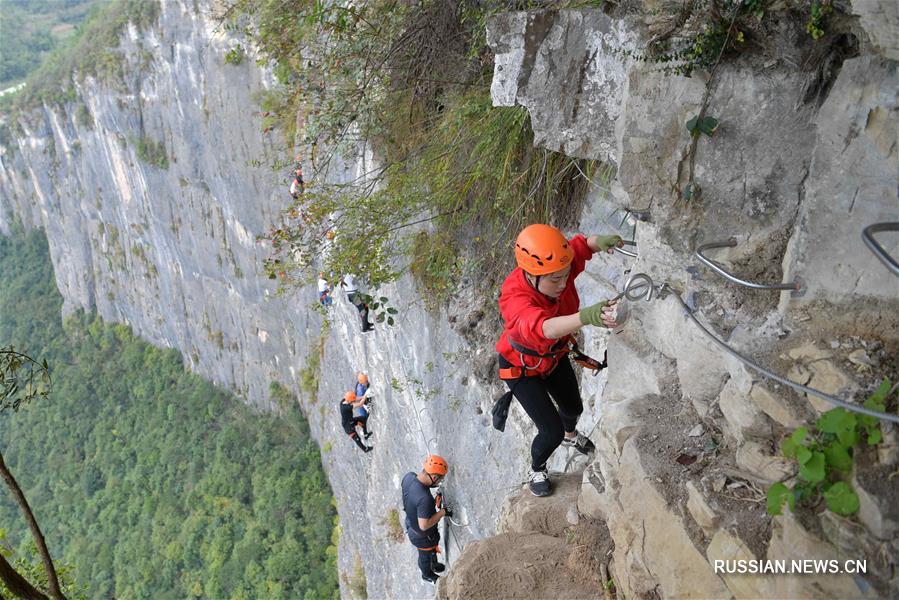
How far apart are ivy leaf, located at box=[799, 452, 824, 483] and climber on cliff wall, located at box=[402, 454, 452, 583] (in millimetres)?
4808

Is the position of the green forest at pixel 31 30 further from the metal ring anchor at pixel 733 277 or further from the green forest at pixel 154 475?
the metal ring anchor at pixel 733 277

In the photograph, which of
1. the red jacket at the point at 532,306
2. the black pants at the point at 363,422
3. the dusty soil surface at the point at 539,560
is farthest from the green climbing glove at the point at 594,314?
the black pants at the point at 363,422

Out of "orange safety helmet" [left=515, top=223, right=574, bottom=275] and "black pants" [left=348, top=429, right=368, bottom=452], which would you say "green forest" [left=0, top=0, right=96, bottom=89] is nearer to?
"black pants" [left=348, top=429, right=368, bottom=452]

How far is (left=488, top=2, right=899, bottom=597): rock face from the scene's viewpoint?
2.24 metres

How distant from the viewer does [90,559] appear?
29078mm

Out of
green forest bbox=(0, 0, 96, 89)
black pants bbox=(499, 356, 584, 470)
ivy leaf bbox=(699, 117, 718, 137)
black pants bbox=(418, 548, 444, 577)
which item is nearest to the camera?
ivy leaf bbox=(699, 117, 718, 137)

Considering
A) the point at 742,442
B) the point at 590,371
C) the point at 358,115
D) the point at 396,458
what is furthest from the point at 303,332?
the point at 742,442

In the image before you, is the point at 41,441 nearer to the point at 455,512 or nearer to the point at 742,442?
the point at 455,512

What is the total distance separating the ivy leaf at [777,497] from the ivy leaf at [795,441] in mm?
109

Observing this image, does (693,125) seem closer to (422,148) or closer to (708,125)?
(708,125)

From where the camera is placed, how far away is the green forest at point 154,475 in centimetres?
2181

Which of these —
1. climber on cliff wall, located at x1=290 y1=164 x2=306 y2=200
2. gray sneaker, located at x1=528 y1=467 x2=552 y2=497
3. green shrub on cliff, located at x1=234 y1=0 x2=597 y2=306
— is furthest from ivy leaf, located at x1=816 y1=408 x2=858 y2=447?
climber on cliff wall, located at x1=290 y1=164 x2=306 y2=200

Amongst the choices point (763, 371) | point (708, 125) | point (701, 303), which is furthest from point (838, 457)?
point (708, 125)

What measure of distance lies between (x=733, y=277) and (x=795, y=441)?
70cm
